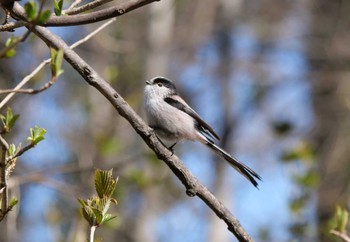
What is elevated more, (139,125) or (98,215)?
(139,125)

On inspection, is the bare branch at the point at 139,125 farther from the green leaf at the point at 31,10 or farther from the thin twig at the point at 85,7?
the green leaf at the point at 31,10

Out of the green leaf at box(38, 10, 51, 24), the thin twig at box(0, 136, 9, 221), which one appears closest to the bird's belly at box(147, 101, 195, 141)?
the thin twig at box(0, 136, 9, 221)

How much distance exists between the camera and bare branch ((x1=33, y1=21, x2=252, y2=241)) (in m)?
1.63

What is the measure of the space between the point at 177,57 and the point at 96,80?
27.7ft

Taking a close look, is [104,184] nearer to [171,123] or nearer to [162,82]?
[171,123]

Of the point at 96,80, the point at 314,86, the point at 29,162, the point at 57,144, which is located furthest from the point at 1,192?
the point at 314,86

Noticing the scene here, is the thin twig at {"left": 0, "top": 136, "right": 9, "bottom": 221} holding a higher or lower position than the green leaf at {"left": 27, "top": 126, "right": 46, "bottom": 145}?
lower

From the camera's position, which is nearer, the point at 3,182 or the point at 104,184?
the point at 3,182

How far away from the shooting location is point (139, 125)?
1711 mm

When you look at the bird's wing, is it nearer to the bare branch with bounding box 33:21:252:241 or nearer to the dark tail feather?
the dark tail feather

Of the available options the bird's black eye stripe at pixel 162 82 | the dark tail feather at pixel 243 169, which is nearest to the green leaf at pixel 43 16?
the dark tail feather at pixel 243 169

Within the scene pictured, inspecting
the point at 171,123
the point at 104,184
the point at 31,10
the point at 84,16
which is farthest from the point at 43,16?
the point at 171,123

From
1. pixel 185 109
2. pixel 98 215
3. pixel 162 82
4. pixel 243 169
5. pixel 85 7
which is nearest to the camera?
pixel 98 215

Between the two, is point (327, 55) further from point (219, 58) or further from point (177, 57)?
point (177, 57)
